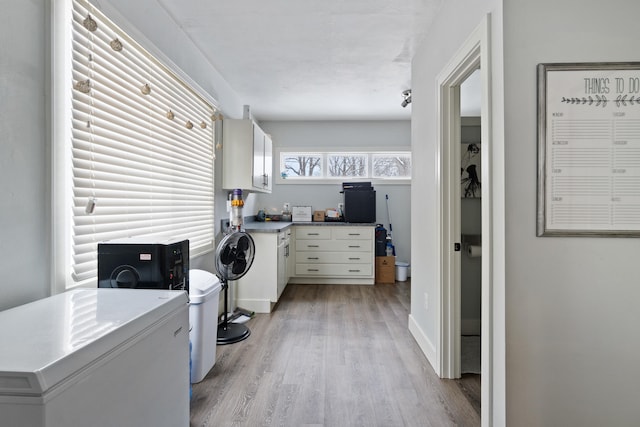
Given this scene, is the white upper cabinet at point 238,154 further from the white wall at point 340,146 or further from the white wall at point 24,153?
the white wall at point 24,153

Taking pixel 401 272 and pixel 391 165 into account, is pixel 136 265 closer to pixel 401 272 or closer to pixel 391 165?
pixel 401 272

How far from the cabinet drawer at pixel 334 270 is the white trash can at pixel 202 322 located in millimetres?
2481

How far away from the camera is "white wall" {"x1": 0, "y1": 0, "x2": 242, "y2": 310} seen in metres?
1.11

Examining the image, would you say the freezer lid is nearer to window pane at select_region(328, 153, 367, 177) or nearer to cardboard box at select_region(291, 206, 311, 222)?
cardboard box at select_region(291, 206, 311, 222)

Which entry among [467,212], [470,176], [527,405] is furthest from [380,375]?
[470,176]

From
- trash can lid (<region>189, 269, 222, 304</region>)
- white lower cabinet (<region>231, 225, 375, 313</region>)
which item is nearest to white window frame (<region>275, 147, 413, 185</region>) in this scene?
white lower cabinet (<region>231, 225, 375, 313</region>)

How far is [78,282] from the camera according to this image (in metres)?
1.46

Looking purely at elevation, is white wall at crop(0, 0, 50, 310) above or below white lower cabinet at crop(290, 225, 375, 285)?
above

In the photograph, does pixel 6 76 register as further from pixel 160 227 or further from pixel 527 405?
pixel 527 405

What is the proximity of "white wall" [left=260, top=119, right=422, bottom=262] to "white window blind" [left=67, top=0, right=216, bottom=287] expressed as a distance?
238cm

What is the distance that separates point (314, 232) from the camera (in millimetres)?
4531

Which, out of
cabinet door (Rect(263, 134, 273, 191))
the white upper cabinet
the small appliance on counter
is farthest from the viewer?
the small appliance on counter

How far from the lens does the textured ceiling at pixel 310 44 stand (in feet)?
7.12

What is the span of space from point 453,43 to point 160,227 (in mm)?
2267
